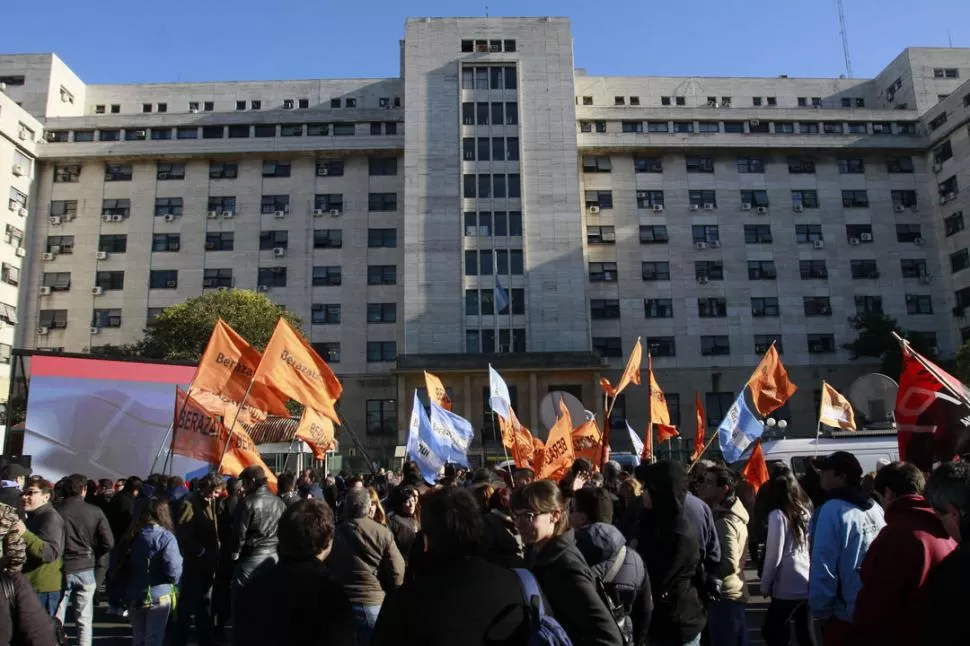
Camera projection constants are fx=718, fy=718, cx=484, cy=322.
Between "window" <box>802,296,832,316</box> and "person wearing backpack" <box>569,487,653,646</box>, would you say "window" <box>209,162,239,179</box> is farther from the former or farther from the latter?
"person wearing backpack" <box>569,487,653,646</box>

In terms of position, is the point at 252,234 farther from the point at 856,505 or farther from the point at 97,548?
the point at 856,505

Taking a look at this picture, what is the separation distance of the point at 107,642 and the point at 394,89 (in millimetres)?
51443

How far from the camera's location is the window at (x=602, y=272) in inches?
1834

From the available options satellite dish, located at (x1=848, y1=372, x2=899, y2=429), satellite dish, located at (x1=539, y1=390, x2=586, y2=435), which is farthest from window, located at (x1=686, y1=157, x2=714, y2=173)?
satellite dish, located at (x1=539, y1=390, x2=586, y2=435)

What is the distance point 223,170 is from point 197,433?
40.3 metres

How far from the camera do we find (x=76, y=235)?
1860 inches

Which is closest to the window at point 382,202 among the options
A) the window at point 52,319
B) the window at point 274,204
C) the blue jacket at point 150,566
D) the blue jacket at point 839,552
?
the window at point 274,204

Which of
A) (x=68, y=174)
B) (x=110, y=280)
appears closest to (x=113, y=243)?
(x=110, y=280)

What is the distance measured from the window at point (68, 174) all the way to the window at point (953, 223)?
5809 cm

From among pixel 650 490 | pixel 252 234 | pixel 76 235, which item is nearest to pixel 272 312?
pixel 252 234

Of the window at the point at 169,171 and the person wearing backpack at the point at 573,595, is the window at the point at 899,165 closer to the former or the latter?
the window at the point at 169,171

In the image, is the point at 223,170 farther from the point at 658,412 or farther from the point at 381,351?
the point at 658,412

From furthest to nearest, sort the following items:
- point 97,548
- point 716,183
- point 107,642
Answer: point 716,183 < point 107,642 < point 97,548

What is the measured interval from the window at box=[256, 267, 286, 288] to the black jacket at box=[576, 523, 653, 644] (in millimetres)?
43839
